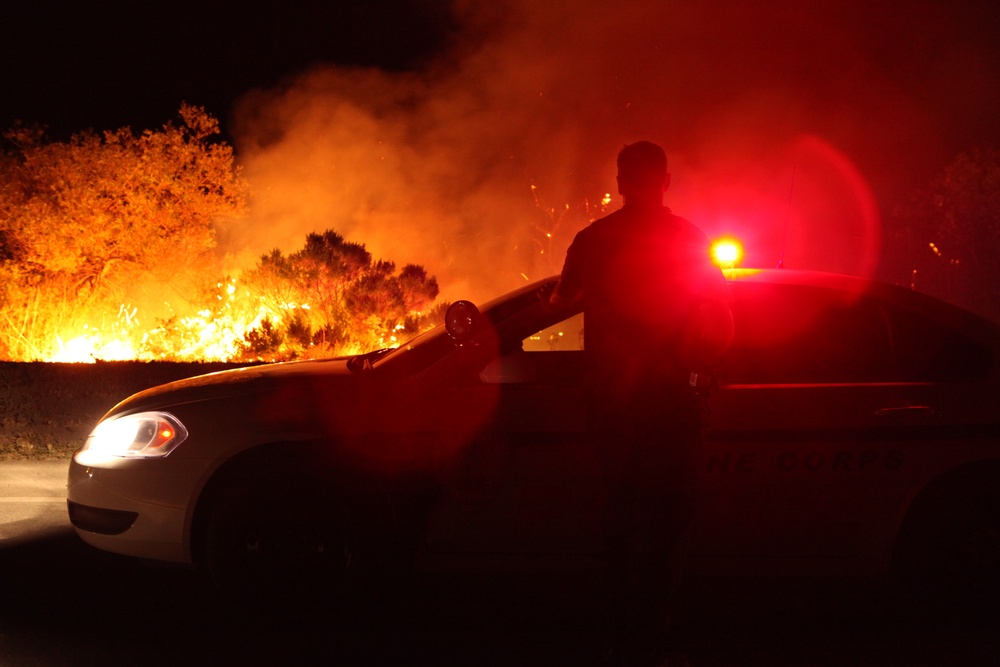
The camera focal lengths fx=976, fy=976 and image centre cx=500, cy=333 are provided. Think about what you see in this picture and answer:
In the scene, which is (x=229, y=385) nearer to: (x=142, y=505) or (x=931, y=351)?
(x=142, y=505)

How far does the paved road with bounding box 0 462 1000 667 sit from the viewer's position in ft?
11.3

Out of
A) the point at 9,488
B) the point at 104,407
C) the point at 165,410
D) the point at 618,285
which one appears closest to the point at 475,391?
the point at 618,285

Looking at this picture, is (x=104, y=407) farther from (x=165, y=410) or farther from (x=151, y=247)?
(x=151, y=247)

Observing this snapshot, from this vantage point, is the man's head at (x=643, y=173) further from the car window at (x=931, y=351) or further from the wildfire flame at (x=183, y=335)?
the wildfire flame at (x=183, y=335)

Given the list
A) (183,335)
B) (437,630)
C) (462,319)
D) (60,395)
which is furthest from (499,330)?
(183,335)

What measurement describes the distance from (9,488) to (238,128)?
16379 mm

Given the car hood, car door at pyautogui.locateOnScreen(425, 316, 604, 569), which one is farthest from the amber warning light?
the car hood

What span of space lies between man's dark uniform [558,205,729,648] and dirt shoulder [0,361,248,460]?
254 inches

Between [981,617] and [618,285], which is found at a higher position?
[618,285]

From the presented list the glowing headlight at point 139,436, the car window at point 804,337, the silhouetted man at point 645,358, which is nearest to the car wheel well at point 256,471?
the glowing headlight at point 139,436

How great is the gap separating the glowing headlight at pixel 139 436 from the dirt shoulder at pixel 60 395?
4.55m

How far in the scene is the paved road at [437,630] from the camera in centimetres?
345

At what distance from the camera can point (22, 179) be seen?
15.5 metres

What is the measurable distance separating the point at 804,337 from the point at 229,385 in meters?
2.33
